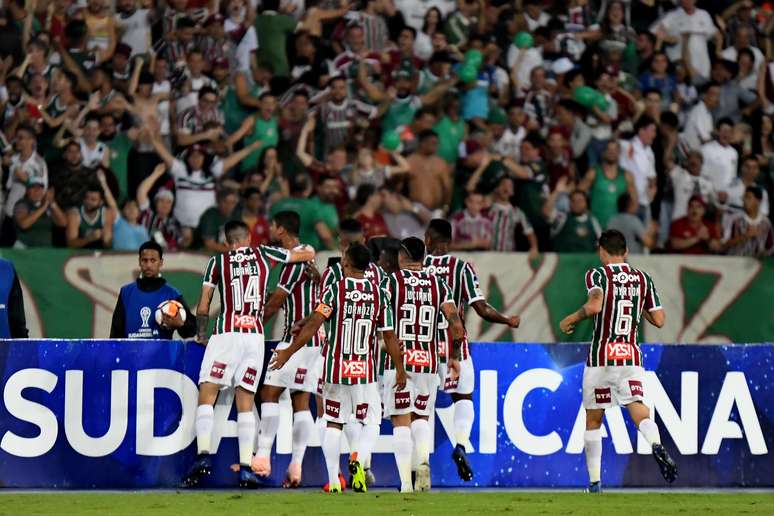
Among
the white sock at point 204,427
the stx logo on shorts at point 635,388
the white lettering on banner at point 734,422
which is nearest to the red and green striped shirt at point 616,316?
the stx logo on shorts at point 635,388

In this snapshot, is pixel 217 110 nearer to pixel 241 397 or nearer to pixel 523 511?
pixel 241 397

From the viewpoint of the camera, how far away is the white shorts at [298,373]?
12766 millimetres

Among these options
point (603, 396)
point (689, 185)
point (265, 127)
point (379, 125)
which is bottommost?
point (603, 396)

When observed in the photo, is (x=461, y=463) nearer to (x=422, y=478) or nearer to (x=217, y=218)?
(x=422, y=478)

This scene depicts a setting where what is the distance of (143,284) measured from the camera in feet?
43.5

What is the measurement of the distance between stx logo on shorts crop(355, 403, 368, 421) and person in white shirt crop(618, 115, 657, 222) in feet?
24.0

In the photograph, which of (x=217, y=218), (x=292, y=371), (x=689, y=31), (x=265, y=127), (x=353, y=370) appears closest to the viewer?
(x=353, y=370)

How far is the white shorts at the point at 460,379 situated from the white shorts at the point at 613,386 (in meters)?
1.13

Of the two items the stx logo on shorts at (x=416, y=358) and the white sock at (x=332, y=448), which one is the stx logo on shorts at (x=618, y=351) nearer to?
the stx logo on shorts at (x=416, y=358)

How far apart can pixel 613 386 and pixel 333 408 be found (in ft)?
6.79

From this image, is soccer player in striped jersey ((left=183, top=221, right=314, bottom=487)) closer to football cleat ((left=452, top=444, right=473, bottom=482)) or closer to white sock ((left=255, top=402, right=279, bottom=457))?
white sock ((left=255, top=402, right=279, bottom=457))

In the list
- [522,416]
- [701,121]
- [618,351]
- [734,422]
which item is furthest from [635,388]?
[701,121]

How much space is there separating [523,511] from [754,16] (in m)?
12.2

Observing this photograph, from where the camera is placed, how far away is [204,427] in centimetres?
1238
